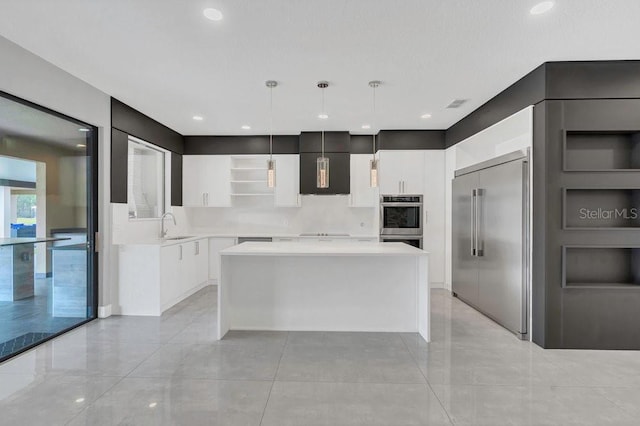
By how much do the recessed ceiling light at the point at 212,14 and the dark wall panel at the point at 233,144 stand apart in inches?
143

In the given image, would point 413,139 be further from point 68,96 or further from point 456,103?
point 68,96

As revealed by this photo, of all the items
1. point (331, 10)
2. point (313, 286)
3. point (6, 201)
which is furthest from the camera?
point (313, 286)

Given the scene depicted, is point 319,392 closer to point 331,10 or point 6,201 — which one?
point 331,10

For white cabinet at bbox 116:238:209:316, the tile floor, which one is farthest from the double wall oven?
white cabinet at bbox 116:238:209:316

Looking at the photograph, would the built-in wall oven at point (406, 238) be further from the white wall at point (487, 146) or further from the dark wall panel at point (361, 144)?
the dark wall panel at point (361, 144)

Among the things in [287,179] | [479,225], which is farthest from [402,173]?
[287,179]

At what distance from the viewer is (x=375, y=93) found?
12.8ft

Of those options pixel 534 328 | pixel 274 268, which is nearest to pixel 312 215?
pixel 274 268

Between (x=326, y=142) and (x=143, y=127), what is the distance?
9.20 ft

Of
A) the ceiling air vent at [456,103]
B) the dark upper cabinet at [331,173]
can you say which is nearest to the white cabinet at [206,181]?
the dark upper cabinet at [331,173]

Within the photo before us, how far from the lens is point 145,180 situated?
519cm

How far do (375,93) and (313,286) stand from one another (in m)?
2.30

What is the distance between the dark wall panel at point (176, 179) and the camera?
18.7 feet

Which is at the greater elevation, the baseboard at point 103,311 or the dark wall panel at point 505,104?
the dark wall panel at point 505,104
